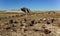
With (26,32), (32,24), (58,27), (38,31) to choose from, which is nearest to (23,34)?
(26,32)

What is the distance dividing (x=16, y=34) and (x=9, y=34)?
41 centimetres

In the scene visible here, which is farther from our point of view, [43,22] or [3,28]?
[43,22]

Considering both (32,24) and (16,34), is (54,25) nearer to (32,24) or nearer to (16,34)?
(32,24)

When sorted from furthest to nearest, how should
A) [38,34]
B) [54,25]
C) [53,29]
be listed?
[54,25] → [53,29] → [38,34]

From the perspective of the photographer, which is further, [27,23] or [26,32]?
[27,23]

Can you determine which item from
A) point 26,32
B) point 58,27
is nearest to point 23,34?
point 26,32

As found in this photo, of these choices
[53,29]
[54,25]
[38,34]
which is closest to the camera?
[38,34]

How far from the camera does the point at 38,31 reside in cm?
1030

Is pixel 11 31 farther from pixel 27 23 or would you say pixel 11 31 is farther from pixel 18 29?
A: pixel 27 23

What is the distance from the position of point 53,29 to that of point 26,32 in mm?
1766

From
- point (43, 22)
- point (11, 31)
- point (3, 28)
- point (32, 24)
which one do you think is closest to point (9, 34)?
point (11, 31)

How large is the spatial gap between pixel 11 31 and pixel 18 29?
0.46m

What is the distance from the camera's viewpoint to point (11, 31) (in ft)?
33.8

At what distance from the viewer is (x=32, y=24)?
11.5m
